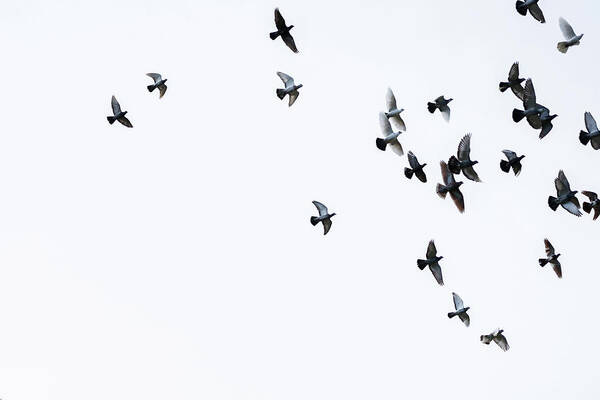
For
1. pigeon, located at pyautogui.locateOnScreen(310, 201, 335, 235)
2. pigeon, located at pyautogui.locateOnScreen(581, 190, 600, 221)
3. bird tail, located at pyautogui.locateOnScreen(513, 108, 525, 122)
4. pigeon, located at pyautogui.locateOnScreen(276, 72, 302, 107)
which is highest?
pigeon, located at pyautogui.locateOnScreen(276, 72, 302, 107)

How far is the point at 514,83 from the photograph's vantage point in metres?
41.4

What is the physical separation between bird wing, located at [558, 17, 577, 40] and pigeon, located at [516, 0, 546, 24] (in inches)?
49.1

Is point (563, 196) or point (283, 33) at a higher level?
point (283, 33)

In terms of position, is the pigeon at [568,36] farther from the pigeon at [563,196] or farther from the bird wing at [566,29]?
the pigeon at [563,196]

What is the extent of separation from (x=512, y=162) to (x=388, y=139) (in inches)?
156

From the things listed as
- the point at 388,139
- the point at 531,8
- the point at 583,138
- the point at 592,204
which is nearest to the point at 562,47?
the point at 531,8

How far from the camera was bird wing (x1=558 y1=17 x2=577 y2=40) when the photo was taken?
4175 centimetres

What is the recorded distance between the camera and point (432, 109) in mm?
43156

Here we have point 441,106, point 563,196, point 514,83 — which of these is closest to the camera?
point 514,83

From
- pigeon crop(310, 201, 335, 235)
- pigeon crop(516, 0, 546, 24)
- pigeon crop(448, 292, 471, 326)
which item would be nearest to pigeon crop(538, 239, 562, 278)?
pigeon crop(448, 292, 471, 326)

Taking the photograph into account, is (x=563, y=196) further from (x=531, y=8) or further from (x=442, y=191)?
(x=531, y=8)

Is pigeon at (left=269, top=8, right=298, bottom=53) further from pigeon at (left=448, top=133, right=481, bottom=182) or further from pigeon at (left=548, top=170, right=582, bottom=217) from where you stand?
pigeon at (left=548, top=170, right=582, bottom=217)

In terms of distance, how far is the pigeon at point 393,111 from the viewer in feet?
142

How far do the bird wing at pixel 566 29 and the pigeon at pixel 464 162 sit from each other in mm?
4150
